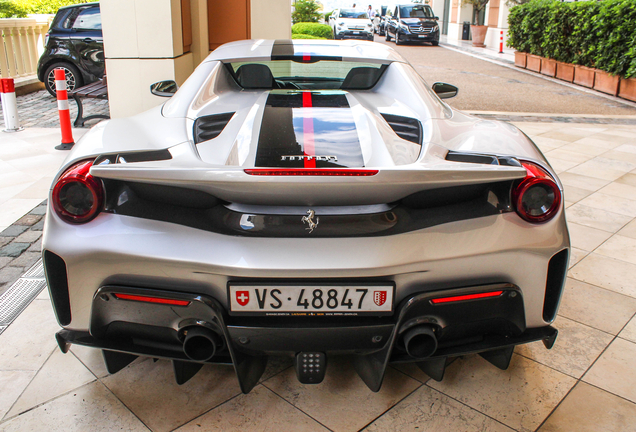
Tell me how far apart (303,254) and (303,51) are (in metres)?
1.64

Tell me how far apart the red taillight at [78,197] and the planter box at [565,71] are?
43.7 feet

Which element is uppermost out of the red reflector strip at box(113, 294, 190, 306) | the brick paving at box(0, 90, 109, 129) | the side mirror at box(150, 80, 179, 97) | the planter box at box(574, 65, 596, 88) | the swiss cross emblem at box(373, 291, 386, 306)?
the side mirror at box(150, 80, 179, 97)

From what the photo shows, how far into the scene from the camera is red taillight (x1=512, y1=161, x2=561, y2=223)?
1.79 meters

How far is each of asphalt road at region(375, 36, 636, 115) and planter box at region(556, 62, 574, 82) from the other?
0.43 meters

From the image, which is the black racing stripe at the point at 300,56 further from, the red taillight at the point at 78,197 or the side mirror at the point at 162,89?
the red taillight at the point at 78,197

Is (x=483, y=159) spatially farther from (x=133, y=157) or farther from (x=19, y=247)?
(x=19, y=247)

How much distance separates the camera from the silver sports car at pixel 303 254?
164cm

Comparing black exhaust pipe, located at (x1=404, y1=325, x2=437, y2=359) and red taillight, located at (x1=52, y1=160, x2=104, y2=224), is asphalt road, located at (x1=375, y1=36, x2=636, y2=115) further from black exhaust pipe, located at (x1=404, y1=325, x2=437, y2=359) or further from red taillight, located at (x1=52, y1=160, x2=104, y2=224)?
red taillight, located at (x1=52, y1=160, x2=104, y2=224)

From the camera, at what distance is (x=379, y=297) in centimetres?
Result: 168

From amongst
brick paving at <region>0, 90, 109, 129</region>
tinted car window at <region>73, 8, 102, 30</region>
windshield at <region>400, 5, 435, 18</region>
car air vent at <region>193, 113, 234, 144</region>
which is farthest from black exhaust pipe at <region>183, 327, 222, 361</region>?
windshield at <region>400, 5, 435, 18</region>

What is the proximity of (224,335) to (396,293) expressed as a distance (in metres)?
0.55

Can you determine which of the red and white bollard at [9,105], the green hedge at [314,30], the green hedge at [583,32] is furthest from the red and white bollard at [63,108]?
the green hedge at [314,30]

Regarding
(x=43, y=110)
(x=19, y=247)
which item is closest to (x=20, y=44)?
(x=43, y=110)

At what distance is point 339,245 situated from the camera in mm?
1668
